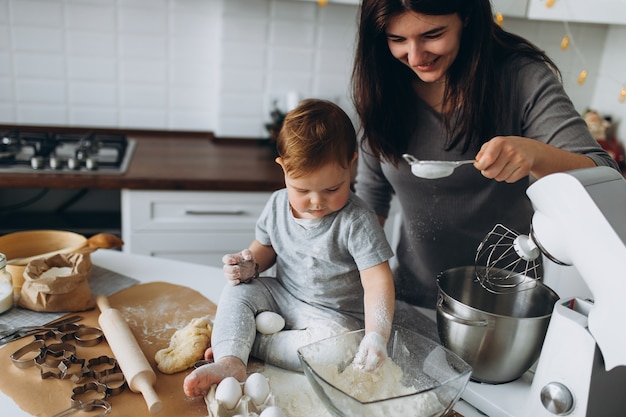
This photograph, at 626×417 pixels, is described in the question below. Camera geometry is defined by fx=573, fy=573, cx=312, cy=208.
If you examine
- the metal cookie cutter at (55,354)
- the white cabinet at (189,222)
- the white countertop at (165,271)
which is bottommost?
the white cabinet at (189,222)

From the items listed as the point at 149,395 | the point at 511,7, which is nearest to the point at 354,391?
the point at 149,395

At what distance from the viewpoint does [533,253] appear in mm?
819

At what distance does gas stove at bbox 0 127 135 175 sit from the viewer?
1904 millimetres

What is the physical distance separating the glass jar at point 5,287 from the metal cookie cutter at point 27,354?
0.51 feet

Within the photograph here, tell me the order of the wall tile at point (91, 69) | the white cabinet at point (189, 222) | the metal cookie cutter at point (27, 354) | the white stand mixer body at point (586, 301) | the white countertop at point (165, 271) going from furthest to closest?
the wall tile at point (91, 69), the white cabinet at point (189, 222), the white countertop at point (165, 271), the metal cookie cutter at point (27, 354), the white stand mixer body at point (586, 301)

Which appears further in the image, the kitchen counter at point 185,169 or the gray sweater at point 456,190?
the kitchen counter at point 185,169

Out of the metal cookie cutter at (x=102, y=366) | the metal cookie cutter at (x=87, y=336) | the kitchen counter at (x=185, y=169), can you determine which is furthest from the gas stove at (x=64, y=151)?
the metal cookie cutter at (x=102, y=366)

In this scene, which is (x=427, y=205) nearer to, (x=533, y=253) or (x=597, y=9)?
(x=533, y=253)

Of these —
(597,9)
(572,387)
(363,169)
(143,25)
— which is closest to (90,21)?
(143,25)

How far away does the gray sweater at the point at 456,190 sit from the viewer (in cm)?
109

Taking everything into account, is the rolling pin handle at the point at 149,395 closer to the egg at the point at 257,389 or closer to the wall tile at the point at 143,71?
the egg at the point at 257,389

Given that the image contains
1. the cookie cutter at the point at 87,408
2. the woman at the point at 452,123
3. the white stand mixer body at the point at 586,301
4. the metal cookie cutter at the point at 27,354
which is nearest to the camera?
the white stand mixer body at the point at 586,301

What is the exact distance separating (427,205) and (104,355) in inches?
29.8

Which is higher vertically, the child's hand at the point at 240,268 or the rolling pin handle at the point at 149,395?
the child's hand at the point at 240,268
